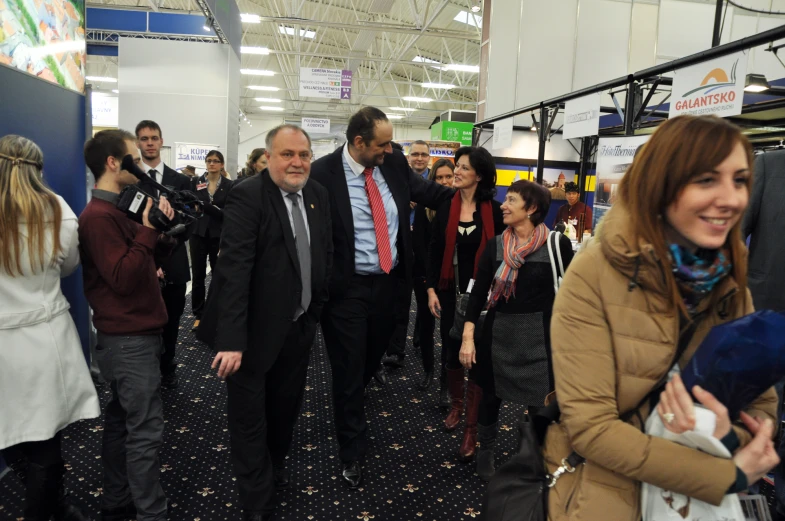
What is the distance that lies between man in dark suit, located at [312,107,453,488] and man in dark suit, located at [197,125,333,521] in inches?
11.0

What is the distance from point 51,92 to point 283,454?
7.56 ft

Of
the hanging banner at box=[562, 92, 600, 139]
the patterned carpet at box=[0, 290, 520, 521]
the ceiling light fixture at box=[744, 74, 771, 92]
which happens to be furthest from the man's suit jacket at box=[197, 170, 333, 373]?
the ceiling light fixture at box=[744, 74, 771, 92]

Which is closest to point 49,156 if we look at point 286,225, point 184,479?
point 286,225

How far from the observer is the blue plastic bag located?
0.73m

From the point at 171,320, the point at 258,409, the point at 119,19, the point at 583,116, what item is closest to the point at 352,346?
the point at 258,409

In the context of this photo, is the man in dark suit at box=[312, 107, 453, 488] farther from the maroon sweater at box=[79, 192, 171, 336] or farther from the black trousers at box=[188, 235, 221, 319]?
the black trousers at box=[188, 235, 221, 319]

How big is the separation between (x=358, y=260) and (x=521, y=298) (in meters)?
0.82

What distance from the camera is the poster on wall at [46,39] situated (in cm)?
245

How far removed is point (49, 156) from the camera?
2.82 m

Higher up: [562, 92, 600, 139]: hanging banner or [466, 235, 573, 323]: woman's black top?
[562, 92, 600, 139]: hanging banner

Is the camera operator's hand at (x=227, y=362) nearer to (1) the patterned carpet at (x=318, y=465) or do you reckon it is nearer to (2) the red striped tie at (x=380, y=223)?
(1) the patterned carpet at (x=318, y=465)

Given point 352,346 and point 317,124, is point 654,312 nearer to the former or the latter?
point 352,346

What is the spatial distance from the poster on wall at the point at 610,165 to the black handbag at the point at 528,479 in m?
3.88

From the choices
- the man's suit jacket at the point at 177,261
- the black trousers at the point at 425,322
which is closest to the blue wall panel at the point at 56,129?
the man's suit jacket at the point at 177,261
